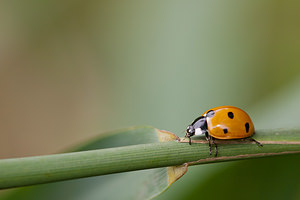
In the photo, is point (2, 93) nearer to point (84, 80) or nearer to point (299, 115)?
point (84, 80)

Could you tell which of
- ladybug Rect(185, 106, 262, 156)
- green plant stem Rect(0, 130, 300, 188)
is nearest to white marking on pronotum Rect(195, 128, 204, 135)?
ladybug Rect(185, 106, 262, 156)

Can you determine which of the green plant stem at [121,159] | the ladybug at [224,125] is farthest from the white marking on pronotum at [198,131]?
the green plant stem at [121,159]

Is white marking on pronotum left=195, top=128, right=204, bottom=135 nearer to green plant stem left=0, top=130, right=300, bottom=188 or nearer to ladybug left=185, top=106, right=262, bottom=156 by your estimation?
ladybug left=185, top=106, right=262, bottom=156

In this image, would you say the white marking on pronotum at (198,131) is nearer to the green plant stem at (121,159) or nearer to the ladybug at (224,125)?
the ladybug at (224,125)

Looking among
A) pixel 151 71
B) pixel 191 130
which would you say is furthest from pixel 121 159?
pixel 151 71

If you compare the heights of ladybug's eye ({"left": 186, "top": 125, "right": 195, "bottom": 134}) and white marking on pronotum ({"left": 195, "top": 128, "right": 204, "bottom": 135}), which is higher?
ladybug's eye ({"left": 186, "top": 125, "right": 195, "bottom": 134})

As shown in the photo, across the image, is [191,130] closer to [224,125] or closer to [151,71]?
[224,125]
